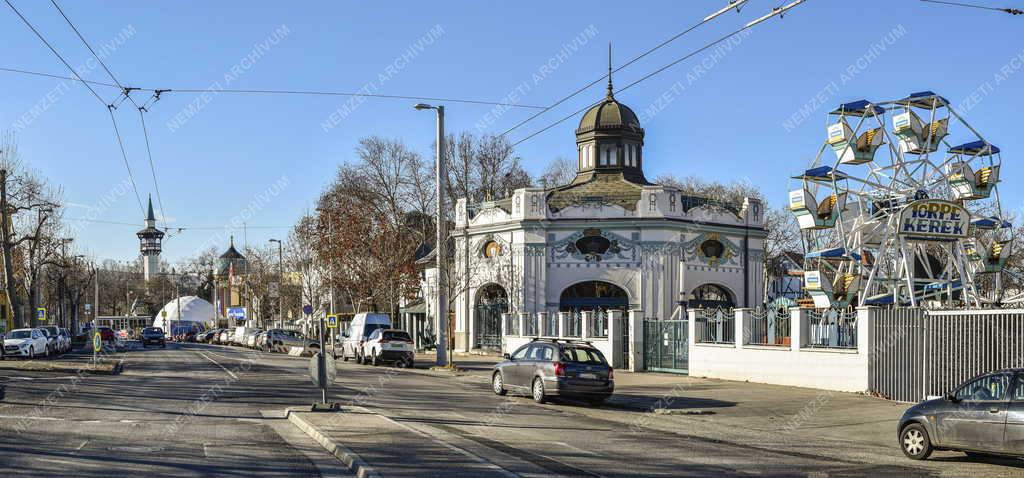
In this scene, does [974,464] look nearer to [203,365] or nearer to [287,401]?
[287,401]

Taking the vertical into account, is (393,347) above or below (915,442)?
below

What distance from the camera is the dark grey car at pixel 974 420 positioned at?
12562mm

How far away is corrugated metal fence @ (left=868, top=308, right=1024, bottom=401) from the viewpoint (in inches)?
786

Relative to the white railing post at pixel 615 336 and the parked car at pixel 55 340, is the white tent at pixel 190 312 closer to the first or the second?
the parked car at pixel 55 340

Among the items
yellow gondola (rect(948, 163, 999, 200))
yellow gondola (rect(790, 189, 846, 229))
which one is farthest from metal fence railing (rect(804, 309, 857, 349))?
yellow gondola (rect(948, 163, 999, 200))

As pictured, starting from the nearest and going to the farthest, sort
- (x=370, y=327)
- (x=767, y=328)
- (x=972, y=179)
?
(x=767, y=328) → (x=972, y=179) → (x=370, y=327)

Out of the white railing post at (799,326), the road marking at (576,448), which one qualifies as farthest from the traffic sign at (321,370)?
the white railing post at (799,326)

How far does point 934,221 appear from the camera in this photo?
98.7 ft

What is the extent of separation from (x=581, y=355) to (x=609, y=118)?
28074 millimetres

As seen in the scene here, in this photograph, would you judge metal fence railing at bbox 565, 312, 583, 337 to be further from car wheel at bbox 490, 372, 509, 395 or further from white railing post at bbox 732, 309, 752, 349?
car wheel at bbox 490, 372, 509, 395

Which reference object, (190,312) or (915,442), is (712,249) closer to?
(915,442)

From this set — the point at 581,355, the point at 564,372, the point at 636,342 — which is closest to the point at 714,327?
the point at 636,342

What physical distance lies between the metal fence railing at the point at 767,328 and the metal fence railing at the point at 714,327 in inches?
26.0

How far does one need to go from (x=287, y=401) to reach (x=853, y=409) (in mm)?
12300
